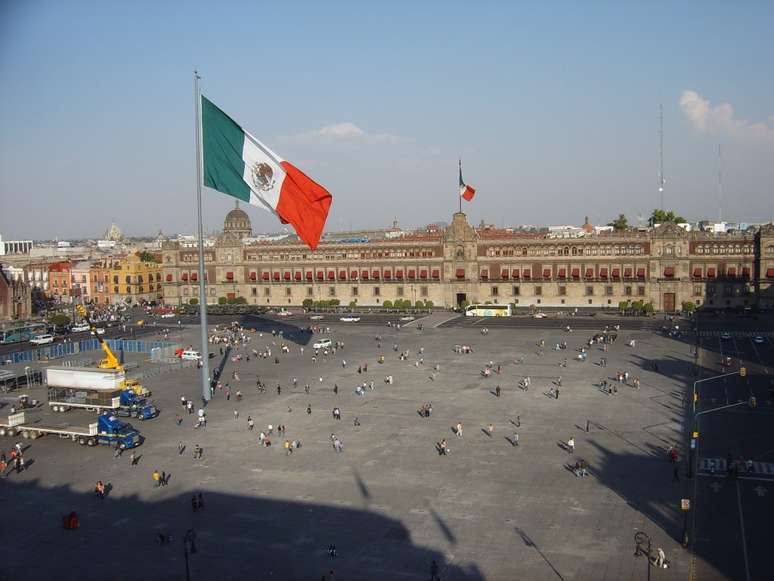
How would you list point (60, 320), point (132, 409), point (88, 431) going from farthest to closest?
point (60, 320)
point (132, 409)
point (88, 431)

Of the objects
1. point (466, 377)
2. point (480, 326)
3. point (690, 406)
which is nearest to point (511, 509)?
point (690, 406)

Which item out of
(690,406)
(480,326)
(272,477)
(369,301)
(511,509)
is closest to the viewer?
(511,509)

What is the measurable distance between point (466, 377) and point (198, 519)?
31.5 m

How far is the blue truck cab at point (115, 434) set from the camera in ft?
135

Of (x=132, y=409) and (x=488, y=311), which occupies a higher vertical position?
(x=488, y=311)

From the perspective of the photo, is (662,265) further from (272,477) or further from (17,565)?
(17,565)

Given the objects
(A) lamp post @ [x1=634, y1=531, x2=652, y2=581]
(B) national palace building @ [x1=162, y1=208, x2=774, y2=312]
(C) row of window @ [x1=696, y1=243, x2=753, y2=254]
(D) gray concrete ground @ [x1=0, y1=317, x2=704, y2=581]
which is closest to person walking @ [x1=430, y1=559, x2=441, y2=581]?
(D) gray concrete ground @ [x1=0, y1=317, x2=704, y2=581]

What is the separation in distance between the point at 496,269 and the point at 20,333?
60865 mm

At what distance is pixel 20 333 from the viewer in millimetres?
89125

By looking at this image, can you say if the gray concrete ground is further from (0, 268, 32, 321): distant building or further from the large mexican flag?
(0, 268, 32, 321): distant building

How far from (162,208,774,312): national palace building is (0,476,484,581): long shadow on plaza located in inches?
2948

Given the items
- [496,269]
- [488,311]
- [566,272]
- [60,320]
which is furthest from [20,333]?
[566,272]

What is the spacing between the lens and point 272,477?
3606cm

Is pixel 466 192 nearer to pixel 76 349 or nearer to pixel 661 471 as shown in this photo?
pixel 76 349
